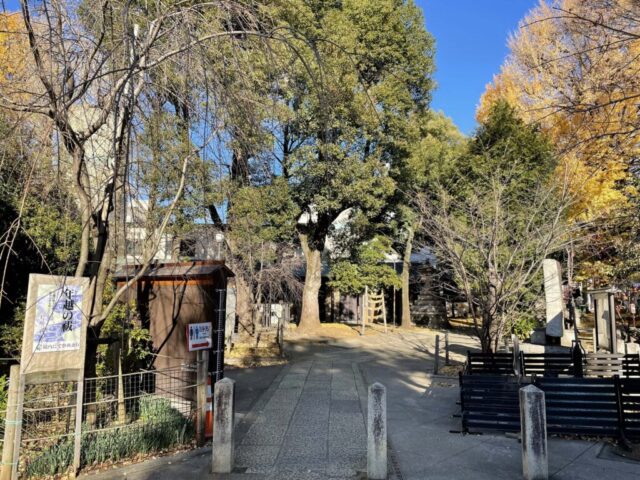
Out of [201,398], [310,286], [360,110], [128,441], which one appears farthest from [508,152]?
[128,441]

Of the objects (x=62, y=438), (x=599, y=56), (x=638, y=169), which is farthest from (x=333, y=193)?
(x=62, y=438)

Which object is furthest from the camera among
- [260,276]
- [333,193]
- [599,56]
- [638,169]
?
[333,193]

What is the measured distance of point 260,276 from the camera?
17.3 meters

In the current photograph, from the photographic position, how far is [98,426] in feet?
20.1

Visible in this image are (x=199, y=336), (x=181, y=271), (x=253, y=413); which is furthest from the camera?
(x=181, y=271)

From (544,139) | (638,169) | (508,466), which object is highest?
(544,139)

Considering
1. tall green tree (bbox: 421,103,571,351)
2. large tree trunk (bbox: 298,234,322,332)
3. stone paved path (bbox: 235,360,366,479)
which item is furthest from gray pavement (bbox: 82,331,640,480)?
large tree trunk (bbox: 298,234,322,332)

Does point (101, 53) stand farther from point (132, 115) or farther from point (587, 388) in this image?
point (587, 388)

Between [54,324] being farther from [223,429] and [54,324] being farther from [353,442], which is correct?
[353,442]

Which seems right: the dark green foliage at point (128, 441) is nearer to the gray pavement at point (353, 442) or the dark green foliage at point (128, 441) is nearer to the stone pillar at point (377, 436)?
the gray pavement at point (353, 442)

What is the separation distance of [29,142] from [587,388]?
7665 millimetres

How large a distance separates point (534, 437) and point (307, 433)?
3.28 metres

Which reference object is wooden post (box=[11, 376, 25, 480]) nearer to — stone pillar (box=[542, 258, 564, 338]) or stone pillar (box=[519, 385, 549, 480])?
stone pillar (box=[519, 385, 549, 480])

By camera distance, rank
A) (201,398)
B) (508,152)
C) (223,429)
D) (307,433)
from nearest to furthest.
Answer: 1. (223,429)
2. (201,398)
3. (307,433)
4. (508,152)
